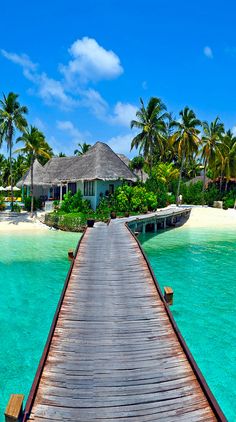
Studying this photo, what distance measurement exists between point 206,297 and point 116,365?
8.99 meters

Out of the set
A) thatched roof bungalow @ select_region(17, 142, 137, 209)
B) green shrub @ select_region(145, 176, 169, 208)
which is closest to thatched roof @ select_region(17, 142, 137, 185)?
thatched roof bungalow @ select_region(17, 142, 137, 209)

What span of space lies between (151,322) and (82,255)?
7.25 m

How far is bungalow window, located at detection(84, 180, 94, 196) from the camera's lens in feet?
120

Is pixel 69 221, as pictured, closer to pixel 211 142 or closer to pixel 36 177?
pixel 36 177

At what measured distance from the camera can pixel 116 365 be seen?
661cm

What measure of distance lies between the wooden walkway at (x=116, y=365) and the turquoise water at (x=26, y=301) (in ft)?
6.73

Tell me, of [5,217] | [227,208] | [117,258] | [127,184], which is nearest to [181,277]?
[117,258]

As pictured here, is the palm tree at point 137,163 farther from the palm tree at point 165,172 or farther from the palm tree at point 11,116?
the palm tree at point 11,116

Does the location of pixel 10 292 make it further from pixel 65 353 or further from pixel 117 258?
pixel 65 353

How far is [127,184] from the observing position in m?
37.8

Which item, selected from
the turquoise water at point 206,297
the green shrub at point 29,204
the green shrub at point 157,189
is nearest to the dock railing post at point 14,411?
the turquoise water at point 206,297

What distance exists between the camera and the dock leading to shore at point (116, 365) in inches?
208

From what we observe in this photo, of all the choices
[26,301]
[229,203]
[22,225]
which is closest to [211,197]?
[229,203]

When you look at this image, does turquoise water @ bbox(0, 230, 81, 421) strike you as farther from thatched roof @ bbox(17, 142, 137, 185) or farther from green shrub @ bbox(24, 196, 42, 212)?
green shrub @ bbox(24, 196, 42, 212)
